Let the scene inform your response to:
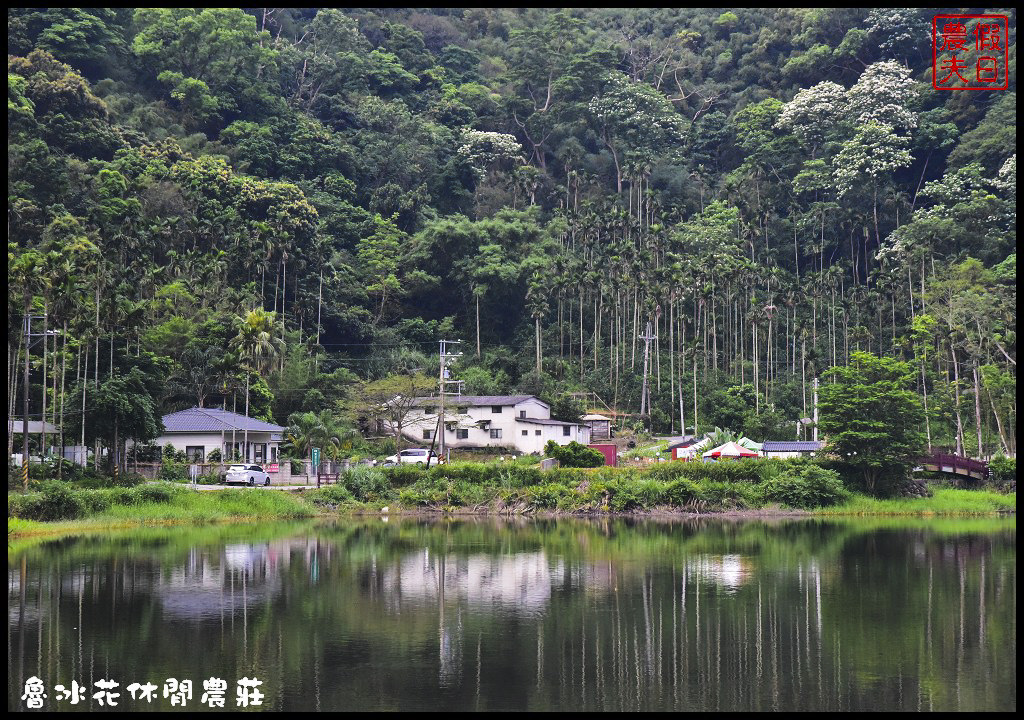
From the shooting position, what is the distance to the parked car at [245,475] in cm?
5269

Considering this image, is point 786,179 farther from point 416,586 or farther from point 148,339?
point 416,586

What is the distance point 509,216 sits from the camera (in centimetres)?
9581

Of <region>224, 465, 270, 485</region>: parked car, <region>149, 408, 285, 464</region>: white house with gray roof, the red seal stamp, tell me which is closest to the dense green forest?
the red seal stamp

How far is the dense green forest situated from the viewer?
69.4 metres

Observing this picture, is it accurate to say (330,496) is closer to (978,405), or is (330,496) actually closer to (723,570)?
(723,570)

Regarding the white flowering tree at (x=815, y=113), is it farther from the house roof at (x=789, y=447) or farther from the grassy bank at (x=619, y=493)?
the grassy bank at (x=619, y=493)

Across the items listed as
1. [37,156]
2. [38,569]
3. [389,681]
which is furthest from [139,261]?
[389,681]

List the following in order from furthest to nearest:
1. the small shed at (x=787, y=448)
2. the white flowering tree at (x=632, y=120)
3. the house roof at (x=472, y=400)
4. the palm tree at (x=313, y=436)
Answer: the white flowering tree at (x=632, y=120), the house roof at (x=472, y=400), the palm tree at (x=313, y=436), the small shed at (x=787, y=448)

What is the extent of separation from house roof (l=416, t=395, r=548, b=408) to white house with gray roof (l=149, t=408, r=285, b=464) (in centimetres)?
1236

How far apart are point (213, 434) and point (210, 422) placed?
3.30ft

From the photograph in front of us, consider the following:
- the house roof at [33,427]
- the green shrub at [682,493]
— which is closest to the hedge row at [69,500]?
the house roof at [33,427]

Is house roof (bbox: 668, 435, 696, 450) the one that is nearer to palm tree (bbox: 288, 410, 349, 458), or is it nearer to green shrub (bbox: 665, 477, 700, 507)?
green shrub (bbox: 665, 477, 700, 507)

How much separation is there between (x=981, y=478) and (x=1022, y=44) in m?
29.6

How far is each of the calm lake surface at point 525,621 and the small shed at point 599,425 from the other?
1425 inches
